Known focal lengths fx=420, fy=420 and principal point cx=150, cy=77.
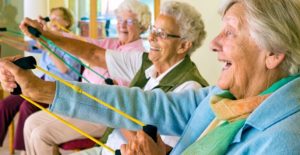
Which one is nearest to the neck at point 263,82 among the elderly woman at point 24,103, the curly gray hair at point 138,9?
the curly gray hair at point 138,9

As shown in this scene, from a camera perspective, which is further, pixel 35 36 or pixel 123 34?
pixel 123 34

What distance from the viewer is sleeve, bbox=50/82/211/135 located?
1.50m

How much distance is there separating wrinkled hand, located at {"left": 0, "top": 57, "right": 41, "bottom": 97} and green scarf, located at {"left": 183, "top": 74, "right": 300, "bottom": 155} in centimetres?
57

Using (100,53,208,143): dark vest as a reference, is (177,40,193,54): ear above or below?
above

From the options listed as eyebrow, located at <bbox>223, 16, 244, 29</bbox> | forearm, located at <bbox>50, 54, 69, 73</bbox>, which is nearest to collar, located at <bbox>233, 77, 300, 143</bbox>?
eyebrow, located at <bbox>223, 16, 244, 29</bbox>

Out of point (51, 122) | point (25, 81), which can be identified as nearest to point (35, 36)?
point (51, 122)

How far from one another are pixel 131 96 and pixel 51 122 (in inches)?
43.0

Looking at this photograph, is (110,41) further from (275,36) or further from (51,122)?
(275,36)

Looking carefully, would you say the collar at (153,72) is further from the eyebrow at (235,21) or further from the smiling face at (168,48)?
the eyebrow at (235,21)

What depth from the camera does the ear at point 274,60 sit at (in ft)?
3.70

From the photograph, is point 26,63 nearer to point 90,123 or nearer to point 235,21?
point 235,21

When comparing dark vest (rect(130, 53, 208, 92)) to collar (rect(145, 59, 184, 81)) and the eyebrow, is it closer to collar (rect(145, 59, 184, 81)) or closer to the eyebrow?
collar (rect(145, 59, 184, 81))

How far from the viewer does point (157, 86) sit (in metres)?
1.91

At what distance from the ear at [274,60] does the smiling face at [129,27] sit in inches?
71.4
